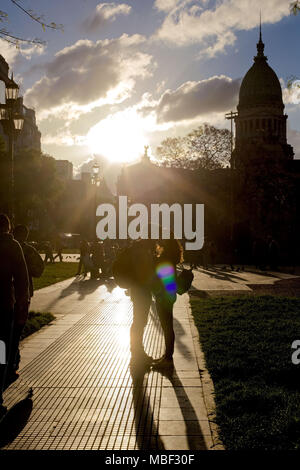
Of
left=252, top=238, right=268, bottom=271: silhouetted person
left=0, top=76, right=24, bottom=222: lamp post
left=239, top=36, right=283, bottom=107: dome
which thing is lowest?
left=252, top=238, right=268, bottom=271: silhouetted person

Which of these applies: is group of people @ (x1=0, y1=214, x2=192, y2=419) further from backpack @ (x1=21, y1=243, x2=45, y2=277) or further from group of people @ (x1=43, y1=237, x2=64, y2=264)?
group of people @ (x1=43, y1=237, x2=64, y2=264)

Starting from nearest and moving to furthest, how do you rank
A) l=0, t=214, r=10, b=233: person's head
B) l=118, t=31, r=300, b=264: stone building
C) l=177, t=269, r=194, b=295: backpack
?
1. l=0, t=214, r=10, b=233: person's head
2. l=177, t=269, r=194, b=295: backpack
3. l=118, t=31, r=300, b=264: stone building

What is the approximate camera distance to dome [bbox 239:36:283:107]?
3910 inches

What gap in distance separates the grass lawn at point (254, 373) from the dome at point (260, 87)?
90.5 m

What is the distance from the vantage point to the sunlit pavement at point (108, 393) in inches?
195

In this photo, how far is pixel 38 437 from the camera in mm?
4965

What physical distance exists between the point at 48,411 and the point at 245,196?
49.3m

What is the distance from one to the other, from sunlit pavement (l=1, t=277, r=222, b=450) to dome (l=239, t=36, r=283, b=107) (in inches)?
3658

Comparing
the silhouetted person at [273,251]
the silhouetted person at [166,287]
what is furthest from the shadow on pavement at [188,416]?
the silhouetted person at [273,251]

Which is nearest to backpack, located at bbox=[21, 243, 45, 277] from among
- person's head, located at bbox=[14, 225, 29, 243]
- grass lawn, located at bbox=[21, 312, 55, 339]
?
person's head, located at bbox=[14, 225, 29, 243]

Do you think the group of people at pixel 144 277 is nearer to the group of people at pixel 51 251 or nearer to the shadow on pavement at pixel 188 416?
the shadow on pavement at pixel 188 416

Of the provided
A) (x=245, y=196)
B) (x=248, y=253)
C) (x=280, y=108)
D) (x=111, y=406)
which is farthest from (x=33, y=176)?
(x=111, y=406)

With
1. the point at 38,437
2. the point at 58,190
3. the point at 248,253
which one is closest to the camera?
the point at 38,437

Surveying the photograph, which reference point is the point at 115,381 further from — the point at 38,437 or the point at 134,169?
the point at 134,169
